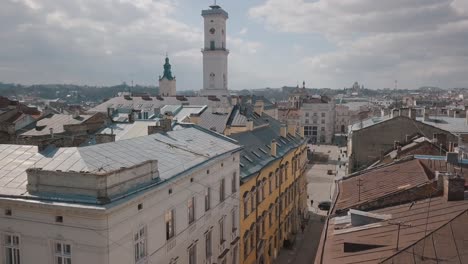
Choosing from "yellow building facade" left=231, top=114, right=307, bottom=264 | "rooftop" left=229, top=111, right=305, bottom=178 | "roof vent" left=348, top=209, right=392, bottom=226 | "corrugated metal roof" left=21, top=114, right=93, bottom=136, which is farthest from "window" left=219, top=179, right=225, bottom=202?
"corrugated metal roof" left=21, top=114, right=93, bottom=136

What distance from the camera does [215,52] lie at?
90.8 meters

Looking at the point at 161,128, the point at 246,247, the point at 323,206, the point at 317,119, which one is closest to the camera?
the point at 161,128

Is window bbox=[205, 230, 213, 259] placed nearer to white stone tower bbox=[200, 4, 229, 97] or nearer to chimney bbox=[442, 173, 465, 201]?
chimney bbox=[442, 173, 465, 201]

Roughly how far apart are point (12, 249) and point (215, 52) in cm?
7906

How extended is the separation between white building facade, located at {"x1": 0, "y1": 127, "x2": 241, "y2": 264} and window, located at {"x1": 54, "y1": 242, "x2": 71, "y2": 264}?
0.03 metres

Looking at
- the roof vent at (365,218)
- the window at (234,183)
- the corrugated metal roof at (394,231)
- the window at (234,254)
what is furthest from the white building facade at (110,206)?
the roof vent at (365,218)

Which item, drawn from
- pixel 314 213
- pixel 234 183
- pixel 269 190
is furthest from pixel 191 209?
pixel 314 213

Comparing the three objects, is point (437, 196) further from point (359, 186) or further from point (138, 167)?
point (138, 167)

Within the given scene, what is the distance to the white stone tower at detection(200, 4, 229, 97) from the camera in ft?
298

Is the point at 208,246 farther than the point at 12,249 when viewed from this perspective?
Yes

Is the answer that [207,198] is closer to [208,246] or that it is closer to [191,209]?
[191,209]

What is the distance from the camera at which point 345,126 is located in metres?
125

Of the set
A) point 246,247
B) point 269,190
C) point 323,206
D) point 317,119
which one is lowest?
point 323,206

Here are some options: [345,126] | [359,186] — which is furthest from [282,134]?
[345,126]
